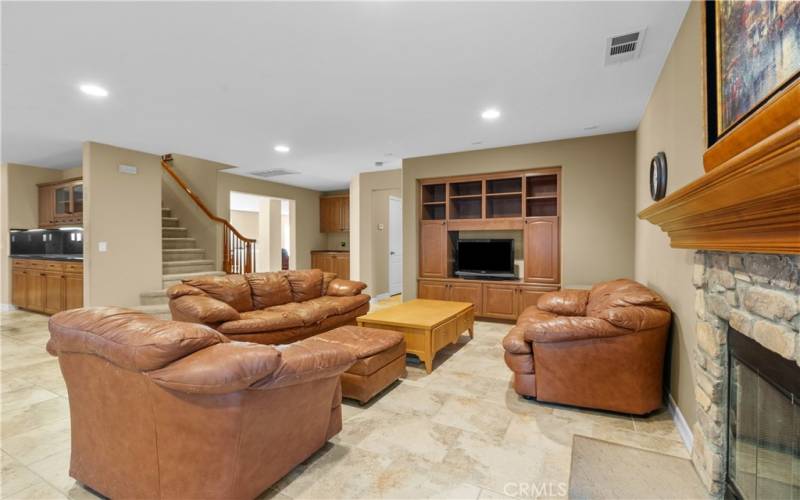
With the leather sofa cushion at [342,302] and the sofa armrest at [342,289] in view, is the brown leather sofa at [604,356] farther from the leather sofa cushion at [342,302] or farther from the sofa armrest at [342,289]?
the sofa armrest at [342,289]

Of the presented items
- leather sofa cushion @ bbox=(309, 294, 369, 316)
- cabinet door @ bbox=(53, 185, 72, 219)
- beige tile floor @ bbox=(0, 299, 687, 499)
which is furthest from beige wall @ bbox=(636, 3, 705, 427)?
cabinet door @ bbox=(53, 185, 72, 219)

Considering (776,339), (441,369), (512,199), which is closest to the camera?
(776,339)

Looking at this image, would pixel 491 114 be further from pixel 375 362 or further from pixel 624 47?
pixel 375 362

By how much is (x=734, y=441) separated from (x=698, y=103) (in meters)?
1.72

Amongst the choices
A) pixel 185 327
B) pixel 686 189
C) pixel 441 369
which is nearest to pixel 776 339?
pixel 686 189

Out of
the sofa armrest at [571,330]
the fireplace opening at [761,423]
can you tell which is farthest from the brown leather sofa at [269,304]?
the fireplace opening at [761,423]

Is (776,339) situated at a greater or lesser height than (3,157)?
lesser

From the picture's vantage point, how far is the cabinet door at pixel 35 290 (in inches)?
239

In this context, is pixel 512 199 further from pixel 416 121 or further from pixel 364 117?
pixel 364 117

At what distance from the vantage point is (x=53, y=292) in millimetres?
5926

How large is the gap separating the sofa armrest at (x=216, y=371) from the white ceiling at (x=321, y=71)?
2016 millimetres

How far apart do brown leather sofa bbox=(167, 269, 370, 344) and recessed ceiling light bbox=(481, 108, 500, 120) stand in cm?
270

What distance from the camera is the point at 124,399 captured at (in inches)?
59.9

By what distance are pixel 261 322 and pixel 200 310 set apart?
1.85 ft
